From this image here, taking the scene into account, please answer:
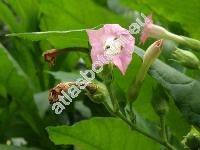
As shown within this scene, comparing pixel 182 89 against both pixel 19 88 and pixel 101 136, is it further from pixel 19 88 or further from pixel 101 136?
pixel 19 88

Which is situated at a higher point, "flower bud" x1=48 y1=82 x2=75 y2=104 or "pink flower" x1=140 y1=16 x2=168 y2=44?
"pink flower" x1=140 y1=16 x2=168 y2=44

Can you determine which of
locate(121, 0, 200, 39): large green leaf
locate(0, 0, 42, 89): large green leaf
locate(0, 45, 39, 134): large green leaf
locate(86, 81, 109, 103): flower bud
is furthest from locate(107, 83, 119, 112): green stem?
locate(0, 0, 42, 89): large green leaf

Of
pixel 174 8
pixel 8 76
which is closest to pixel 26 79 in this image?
pixel 8 76

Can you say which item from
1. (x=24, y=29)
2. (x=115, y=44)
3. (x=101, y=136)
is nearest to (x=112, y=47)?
(x=115, y=44)

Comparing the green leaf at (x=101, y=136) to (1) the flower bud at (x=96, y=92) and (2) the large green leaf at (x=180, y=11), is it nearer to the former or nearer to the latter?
(1) the flower bud at (x=96, y=92)

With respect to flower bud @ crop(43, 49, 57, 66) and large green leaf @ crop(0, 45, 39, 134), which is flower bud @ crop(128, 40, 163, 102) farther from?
large green leaf @ crop(0, 45, 39, 134)

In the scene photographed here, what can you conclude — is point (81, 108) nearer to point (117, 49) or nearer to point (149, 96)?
point (149, 96)
